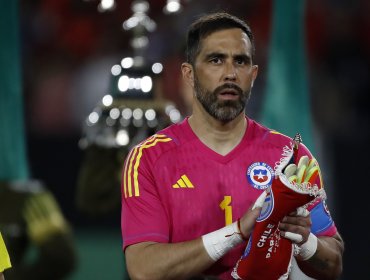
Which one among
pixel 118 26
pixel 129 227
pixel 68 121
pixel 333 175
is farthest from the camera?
pixel 118 26

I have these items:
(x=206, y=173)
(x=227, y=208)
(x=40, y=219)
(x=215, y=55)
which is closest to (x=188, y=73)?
(x=215, y=55)

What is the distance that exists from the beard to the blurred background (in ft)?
6.91

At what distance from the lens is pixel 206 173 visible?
3160 mm

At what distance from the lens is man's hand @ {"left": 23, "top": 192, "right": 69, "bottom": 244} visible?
15.8 ft

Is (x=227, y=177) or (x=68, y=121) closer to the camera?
(x=227, y=177)

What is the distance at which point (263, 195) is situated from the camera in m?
2.86

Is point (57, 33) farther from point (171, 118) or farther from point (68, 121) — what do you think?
point (171, 118)

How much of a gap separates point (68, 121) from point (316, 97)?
5.22 feet

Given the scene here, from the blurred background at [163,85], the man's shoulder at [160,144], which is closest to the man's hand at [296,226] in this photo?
the man's shoulder at [160,144]

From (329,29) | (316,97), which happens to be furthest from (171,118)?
(329,29)

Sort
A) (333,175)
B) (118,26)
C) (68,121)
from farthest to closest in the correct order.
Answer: (118,26)
(68,121)
(333,175)

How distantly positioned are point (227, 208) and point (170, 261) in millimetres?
280

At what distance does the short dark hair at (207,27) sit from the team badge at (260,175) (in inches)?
15.1

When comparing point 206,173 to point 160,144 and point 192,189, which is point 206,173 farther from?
point 160,144
